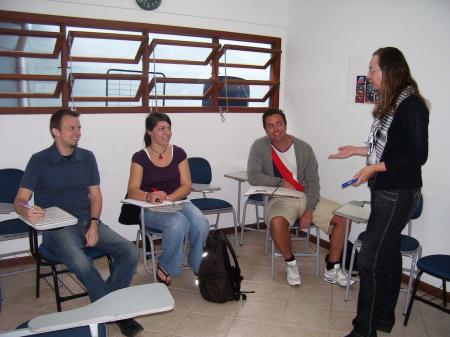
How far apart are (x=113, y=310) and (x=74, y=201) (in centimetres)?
153

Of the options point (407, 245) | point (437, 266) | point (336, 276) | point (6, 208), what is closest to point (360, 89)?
point (407, 245)

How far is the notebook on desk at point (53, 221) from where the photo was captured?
6.91ft

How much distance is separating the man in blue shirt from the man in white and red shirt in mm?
1202

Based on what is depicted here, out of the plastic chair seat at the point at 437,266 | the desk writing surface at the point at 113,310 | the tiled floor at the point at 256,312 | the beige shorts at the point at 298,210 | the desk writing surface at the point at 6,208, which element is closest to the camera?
the desk writing surface at the point at 113,310

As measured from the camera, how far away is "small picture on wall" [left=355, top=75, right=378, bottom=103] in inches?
133

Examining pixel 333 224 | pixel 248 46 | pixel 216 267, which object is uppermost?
pixel 248 46

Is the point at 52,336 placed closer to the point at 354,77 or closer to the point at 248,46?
the point at 354,77

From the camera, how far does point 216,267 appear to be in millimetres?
2746

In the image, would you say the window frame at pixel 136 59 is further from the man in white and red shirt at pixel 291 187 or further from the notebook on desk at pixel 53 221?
the notebook on desk at pixel 53 221

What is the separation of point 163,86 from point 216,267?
190cm

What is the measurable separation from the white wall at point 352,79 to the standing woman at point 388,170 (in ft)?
3.11

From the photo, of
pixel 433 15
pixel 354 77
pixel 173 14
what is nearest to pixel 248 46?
pixel 173 14

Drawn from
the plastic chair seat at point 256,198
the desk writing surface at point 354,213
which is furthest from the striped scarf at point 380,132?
the plastic chair seat at point 256,198

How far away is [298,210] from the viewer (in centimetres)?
322
